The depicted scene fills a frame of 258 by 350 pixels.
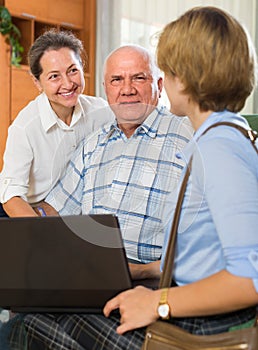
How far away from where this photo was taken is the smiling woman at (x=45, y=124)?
2357 mm

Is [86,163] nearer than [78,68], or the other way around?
[86,163]

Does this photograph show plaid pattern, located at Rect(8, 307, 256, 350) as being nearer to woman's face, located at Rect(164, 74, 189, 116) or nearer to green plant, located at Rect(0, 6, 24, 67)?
woman's face, located at Rect(164, 74, 189, 116)

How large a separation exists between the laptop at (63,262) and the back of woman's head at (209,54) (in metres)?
0.30

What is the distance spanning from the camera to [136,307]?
1199 millimetres

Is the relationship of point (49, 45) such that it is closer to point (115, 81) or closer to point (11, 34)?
point (115, 81)

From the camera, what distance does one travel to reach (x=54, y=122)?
95.5 inches

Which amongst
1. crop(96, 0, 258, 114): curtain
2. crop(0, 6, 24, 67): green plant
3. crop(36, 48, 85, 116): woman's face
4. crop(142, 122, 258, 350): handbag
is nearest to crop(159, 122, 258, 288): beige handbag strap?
crop(142, 122, 258, 350): handbag

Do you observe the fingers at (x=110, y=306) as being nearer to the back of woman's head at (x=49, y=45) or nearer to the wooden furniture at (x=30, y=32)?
the back of woman's head at (x=49, y=45)

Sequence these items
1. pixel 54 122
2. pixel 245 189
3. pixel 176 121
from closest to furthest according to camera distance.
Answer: pixel 245 189
pixel 176 121
pixel 54 122

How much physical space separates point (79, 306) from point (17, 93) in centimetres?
414

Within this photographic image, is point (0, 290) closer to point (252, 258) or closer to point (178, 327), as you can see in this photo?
point (178, 327)

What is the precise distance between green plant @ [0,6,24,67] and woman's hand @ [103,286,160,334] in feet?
14.0

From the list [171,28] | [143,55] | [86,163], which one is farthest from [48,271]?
[143,55]

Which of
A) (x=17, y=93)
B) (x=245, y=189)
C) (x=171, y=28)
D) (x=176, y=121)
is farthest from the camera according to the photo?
(x=17, y=93)
